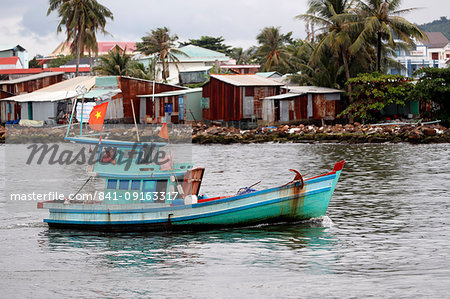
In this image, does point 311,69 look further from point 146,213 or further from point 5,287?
point 5,287

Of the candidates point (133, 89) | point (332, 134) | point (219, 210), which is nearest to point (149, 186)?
point (219, 210)

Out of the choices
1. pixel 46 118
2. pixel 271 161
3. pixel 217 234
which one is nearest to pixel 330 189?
pixel 217 234

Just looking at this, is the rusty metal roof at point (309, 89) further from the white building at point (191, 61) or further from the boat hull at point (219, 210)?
the boat hull at point (219, 210)

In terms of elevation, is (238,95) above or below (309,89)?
below

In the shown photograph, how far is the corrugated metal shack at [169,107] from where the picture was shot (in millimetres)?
62469

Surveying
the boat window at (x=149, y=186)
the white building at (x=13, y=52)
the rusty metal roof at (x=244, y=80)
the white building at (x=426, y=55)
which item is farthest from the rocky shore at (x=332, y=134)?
the white building at (x=13, y=52)

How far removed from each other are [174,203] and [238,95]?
127 feet

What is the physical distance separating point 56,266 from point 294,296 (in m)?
6.51

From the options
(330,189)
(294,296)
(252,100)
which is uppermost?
(252,100)

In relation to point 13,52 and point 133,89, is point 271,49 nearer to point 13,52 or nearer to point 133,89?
point 133,89

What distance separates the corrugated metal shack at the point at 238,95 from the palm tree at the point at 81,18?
881 inches

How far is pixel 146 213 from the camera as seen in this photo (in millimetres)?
19281

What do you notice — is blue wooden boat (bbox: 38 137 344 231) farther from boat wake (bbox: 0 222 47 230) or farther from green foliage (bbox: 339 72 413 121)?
green foliage (bbox: 339 72 413 121)

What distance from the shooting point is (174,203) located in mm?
19547
